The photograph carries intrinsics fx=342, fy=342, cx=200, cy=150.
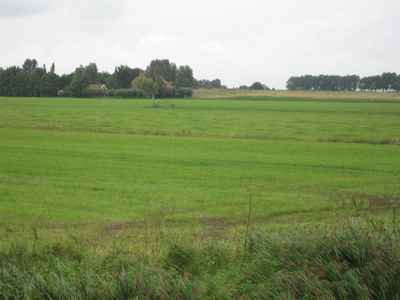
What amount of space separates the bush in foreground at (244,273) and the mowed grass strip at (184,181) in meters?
2.82

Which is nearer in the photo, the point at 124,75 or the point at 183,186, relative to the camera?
the point at 183,186

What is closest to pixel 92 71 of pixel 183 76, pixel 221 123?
pixel 183 76

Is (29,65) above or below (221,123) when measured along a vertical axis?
above

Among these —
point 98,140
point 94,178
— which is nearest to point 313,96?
point 98,140

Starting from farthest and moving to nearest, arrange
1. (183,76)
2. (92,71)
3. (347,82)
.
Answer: (347,82) → (92,71) → (183,76)

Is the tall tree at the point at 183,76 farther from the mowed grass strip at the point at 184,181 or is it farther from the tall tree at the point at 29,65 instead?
→ the mowed grass strip at the point at 184,181

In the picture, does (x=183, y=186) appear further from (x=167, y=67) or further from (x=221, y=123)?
(x=167, y=67)

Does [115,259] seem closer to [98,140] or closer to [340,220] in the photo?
[340,220]

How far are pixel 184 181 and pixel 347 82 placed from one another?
174148 millimetres

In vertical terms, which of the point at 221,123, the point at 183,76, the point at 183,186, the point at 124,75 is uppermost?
the point at 183,76

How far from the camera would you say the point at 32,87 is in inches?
4865

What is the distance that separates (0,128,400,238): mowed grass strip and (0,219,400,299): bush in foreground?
282cm

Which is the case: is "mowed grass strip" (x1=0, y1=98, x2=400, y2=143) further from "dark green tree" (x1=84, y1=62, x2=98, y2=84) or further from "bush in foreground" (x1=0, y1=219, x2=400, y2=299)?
"dark green tree" (x1=84, y1=62, x2=98, y2=84)

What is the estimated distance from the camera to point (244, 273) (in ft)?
12.9
